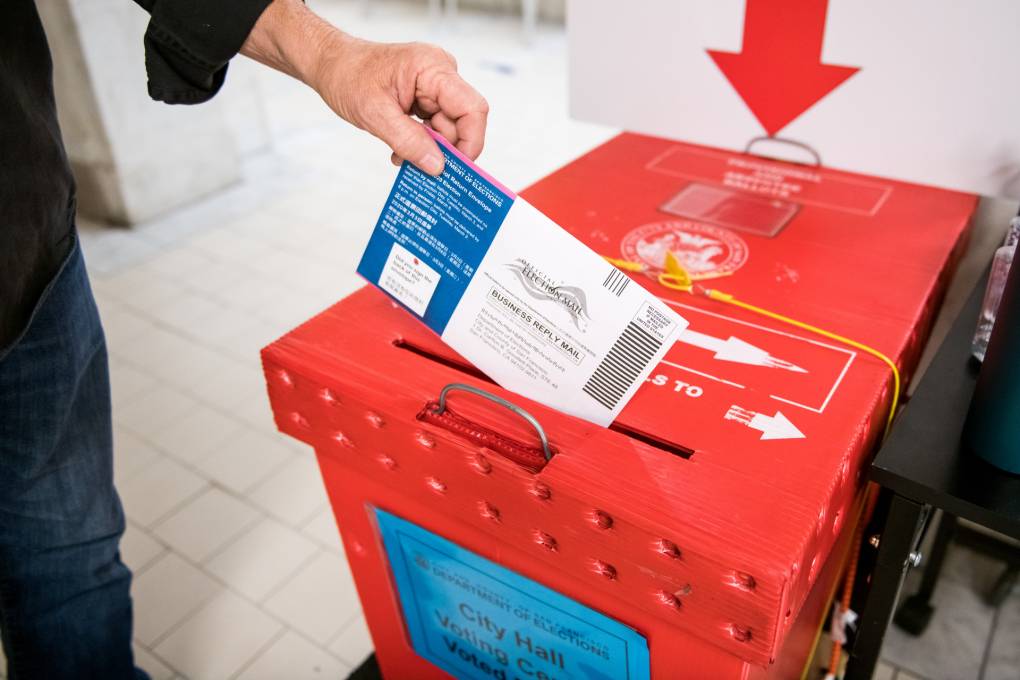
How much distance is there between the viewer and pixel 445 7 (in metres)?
5.72

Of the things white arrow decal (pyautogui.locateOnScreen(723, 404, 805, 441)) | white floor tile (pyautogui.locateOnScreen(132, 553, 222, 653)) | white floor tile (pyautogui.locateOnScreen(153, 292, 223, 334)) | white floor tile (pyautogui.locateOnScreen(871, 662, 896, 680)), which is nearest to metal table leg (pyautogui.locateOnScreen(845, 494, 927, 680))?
white arrow decal (pyautogui.locateOnScreen(723, 404, 805, 441))

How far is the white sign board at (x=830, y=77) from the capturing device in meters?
1.05

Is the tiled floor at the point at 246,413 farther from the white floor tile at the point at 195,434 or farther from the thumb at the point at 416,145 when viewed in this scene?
the thumb at the point at 416,145

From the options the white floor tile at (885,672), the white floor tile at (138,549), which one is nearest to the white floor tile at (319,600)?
the white floor tile at (138,549)

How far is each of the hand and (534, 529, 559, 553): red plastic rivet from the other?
0.34m

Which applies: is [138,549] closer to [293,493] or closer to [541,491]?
[293,493]

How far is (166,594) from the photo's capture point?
151 cm

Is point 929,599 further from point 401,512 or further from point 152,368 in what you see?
point 152,368

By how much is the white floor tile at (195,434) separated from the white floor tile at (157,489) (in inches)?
1.4

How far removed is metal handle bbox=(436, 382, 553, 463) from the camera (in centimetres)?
71

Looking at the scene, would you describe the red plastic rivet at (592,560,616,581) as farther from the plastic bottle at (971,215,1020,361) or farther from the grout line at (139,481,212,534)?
the grout line at (139,481,212,534)

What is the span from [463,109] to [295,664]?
1022 millimetres

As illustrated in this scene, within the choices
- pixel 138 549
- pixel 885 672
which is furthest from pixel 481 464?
pixel 138 549

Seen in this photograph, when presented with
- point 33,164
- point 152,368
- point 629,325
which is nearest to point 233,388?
point 152,368
